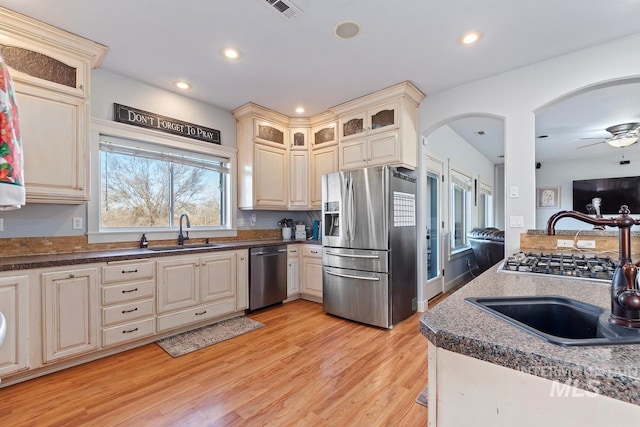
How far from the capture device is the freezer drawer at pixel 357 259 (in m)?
3.05

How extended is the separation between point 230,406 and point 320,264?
218cm

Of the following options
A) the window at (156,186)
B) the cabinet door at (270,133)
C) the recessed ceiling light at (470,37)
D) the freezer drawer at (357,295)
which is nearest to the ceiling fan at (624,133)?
the recessed ceiling light at (470,37)

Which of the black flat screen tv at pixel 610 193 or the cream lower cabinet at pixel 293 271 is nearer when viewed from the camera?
the cream lower cabinet at pixel 293 271

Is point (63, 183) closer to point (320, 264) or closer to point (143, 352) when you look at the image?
point (143, 352)

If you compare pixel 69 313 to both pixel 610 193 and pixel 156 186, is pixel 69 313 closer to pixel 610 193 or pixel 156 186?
pixel 156 186

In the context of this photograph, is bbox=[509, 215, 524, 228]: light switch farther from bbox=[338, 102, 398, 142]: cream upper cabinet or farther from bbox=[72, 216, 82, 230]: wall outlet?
bbox=[72, 216, 82, 230]: wall outlet

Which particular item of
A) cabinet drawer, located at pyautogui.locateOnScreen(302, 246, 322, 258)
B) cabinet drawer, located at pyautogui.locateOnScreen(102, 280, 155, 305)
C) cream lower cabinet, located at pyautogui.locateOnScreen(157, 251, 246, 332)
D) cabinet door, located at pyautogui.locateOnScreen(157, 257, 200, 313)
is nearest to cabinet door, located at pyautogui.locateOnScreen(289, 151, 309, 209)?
cabinet drawer, located at pyautogui.locateOnScreen(302, 246, 322, 258)

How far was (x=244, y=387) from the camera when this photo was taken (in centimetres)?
202

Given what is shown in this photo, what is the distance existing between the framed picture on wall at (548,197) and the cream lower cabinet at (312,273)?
21.6ft

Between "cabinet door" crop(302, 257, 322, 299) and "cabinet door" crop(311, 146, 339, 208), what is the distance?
0.80m

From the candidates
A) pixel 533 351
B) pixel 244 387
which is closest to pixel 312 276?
pixel 244 387

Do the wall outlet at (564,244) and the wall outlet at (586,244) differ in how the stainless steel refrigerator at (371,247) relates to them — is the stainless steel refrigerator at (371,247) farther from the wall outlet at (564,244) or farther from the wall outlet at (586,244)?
the wall outlet at (586,244)

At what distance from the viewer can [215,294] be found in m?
3.14

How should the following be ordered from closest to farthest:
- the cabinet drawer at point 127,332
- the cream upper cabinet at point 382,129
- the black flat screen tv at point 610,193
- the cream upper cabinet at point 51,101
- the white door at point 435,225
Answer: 1. the cream upper cabinet at point 51,101
2. the cabinet drawer at point 127,332
3. the cream upper cabinet at point 382,129
4. the white door at point 435,225
5. the black flat screen tv at point 610,193
